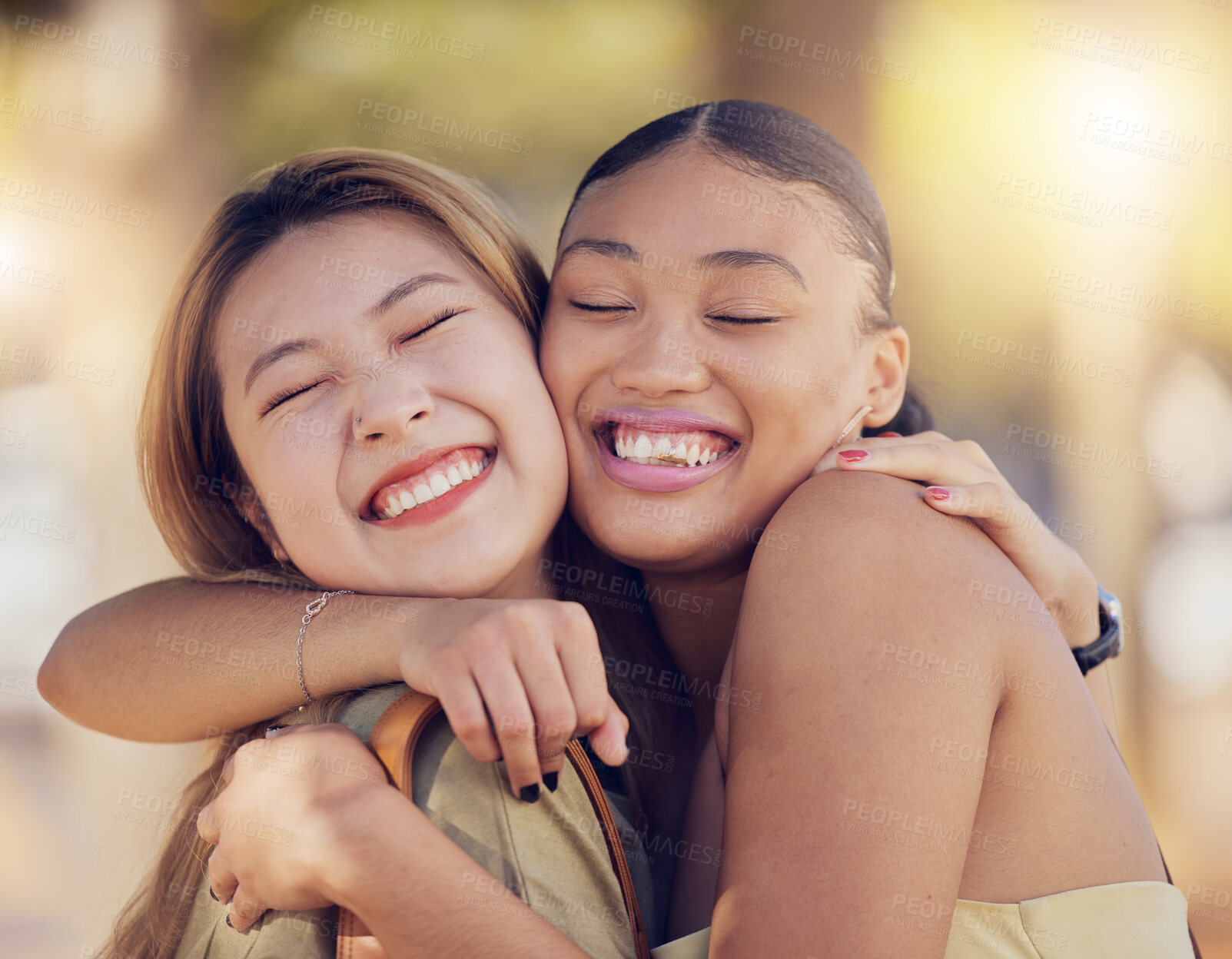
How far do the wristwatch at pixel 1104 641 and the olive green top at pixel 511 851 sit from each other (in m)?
1.42

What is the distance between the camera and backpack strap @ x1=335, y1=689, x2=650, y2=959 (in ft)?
4.59

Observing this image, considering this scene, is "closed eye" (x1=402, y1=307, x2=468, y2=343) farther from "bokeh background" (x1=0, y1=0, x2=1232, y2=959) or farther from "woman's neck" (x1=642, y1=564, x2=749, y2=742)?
"bokeh background" (x1=0, y1=0, x2=1232, y2=959)

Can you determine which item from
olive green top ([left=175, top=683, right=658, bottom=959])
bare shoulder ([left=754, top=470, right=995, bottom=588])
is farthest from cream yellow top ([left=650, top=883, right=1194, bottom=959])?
bare shoulder ([left=754, top=470, right=995, bottom=588])

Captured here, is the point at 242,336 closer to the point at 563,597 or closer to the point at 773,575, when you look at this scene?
the point at 563,597

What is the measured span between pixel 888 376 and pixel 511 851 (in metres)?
1.44

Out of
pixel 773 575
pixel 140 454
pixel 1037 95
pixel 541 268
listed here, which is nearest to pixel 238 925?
pixel 773 575

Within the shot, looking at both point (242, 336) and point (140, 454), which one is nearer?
point (242, 336)

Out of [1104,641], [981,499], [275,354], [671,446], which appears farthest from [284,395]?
[1104,641]

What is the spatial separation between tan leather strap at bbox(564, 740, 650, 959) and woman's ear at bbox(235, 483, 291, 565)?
985 millimetres

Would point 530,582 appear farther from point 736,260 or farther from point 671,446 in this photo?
point 736,260

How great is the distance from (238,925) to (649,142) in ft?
5.86

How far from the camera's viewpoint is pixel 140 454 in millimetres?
2416

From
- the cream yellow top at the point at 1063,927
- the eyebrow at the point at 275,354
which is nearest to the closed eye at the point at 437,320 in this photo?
the eyebrow at the point at 275,354

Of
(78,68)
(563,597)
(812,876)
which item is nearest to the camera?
(812,876)
